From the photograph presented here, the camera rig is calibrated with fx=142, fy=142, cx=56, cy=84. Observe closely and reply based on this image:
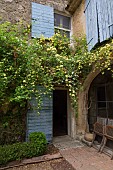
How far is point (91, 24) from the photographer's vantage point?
15.4ft

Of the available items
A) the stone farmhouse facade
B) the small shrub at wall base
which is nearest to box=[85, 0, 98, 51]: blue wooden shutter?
the stone farmhouse facade

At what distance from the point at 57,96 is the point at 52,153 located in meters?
4.85

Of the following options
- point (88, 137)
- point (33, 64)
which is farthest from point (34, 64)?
point (88, 137)

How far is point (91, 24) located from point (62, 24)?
1937mm

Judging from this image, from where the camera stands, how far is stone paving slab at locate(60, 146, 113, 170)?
139 inches

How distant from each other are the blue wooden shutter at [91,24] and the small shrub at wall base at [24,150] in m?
3.29

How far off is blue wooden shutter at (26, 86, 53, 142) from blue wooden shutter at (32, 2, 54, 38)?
222 centimetres

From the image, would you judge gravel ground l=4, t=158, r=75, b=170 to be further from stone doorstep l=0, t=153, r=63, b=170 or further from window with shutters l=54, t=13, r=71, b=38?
window with shutters l=54, t=13, r=71, b=38

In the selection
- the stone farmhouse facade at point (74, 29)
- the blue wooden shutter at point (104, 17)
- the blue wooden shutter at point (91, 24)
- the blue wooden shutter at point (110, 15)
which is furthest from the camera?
the stone farmhouse facade at point (74, 29)

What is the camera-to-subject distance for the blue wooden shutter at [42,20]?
5410mm

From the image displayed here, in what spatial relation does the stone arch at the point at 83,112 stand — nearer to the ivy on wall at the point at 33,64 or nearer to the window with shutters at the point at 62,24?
the ivy on wall at the point at 33,64

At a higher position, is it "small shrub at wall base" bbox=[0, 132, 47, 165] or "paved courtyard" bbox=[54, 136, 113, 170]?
"small shrub at wall base" bbox=[0, 132, 47, 165]

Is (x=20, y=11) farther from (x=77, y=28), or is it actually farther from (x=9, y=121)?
(x=9, y=121)

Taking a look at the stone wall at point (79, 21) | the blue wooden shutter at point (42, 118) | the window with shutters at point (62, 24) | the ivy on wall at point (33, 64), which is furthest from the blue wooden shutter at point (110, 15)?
the blue wooden shutter at point (42, 118)
